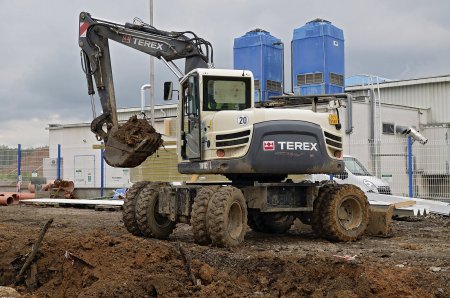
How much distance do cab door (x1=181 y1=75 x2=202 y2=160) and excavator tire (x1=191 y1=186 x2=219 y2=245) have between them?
1063mm

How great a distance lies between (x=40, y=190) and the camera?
26844 mm

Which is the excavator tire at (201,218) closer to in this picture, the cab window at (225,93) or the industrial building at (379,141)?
the cab window at (225,93)

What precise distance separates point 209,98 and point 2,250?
4.45 meters

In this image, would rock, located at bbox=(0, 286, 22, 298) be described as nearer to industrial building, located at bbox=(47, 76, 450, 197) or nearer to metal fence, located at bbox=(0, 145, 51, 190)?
industrial building, located at bbox=(47, 76, 450, 197)

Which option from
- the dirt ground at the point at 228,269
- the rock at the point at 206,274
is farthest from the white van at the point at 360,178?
the rock at the point at 206,274

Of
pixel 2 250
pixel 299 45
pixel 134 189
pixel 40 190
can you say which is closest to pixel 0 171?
pixel 40 190

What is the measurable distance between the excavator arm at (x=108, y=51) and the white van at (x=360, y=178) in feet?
24.5

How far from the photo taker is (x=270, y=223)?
13.2 meters

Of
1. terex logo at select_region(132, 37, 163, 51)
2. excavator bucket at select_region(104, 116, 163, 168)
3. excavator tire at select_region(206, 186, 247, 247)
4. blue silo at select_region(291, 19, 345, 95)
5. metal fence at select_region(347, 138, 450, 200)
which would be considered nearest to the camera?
excavator tire at select_region(206, 186, 247, 247)

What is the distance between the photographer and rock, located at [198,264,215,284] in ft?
25.4

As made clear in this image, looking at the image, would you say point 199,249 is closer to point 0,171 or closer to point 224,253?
point 224,253

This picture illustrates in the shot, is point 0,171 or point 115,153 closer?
point 115,153

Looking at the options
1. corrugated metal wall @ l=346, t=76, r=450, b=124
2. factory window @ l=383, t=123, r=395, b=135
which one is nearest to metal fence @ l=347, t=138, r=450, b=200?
factory window @ l=383, t=123, r=395, b=135

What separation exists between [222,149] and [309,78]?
8322 millimetres
